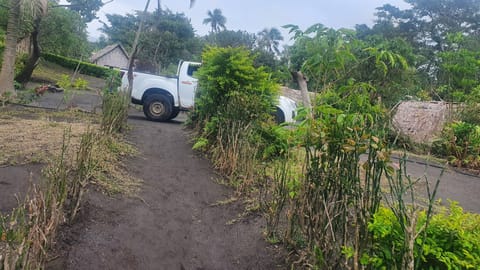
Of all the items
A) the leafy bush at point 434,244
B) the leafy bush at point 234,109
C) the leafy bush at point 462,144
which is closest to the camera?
the leafy bush at point 434,244

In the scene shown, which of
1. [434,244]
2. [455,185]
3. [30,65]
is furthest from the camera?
[30,65]

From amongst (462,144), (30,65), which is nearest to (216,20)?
(30,65)

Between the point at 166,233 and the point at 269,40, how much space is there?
37677 millimetres

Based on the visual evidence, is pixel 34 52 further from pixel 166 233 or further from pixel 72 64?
pixel 72 64

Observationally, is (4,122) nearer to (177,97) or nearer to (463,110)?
(177,97)

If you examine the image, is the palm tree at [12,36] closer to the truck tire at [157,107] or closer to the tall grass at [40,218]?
the truck tire at [157,107]

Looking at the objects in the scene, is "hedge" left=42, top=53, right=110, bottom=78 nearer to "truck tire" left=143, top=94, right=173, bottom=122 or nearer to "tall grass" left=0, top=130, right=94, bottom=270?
"truck tire" left=143, top=94, right=173, bottom=122

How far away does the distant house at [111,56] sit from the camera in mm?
35906

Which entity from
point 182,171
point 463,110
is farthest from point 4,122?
point 463,110

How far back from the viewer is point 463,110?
8969 mm

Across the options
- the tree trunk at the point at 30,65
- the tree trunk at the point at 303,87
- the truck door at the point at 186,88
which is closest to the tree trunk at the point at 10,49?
the tree trunk at the point at 30,65

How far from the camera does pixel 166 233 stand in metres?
3.05

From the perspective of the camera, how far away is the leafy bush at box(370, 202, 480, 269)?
1583mm

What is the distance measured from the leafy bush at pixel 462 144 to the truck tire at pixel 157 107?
21.7 ft
